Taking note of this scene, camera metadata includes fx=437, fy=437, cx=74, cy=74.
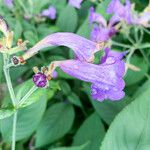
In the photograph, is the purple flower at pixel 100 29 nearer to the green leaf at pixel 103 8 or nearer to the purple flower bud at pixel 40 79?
the green leaf at pixel 103 8

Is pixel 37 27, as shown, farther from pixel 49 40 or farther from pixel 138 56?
pixel 49 40

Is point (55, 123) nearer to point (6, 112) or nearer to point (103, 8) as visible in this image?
point (103, 8)

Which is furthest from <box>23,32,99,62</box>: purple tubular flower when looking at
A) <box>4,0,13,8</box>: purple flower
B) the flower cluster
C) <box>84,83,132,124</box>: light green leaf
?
<box>4,0,13,8</box>: purple flower

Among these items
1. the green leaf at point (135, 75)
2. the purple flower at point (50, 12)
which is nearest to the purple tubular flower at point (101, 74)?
the green leaf at point (135, 75)

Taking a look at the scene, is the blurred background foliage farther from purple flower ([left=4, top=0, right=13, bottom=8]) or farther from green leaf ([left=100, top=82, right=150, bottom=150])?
green leaf ([left=100, top=82, right=150, bottom=150])

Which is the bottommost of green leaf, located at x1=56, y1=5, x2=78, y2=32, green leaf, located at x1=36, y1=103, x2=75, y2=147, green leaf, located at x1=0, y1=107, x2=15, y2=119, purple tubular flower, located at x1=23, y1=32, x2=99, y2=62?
green leaf, located at x1=36, y1=103, x2=75, y2=147

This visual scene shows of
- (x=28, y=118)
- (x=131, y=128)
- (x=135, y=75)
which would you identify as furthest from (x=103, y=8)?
(x=131, y=128)

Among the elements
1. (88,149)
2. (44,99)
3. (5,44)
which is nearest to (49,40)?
(5,44)
